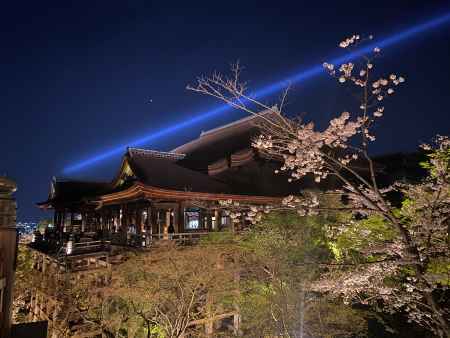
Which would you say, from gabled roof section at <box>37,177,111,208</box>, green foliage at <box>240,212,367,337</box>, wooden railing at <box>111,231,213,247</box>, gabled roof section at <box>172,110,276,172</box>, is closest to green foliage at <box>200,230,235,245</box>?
green foliage at <box>240,212,367,337</box>

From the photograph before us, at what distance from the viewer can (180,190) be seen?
17.2 meters

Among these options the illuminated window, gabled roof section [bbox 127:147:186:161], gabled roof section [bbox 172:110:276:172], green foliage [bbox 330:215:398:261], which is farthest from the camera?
gabled roof section [bbox 172:110:276:172]

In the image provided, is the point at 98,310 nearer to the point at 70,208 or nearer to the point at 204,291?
the point at 204,291

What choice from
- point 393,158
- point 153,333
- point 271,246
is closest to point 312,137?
point 271,246

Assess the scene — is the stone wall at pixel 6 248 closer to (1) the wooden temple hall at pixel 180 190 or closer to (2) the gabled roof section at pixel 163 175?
(1) the wooden temple hall at pixel 180 190

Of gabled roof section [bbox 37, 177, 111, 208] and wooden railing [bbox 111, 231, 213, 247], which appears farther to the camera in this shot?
gabled roof section [bbox 37, 177, 111, 208]

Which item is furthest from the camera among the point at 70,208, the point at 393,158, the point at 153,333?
the point at 393,158

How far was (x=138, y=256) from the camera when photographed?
12.7m

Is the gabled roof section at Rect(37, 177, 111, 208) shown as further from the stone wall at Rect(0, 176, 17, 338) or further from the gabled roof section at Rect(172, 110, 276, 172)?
the stone wall at Rect(0, 176, 17, 338)

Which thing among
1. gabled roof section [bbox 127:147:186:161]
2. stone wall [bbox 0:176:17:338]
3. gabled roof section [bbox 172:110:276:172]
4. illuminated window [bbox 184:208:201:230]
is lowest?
stone wall [bbox 0:176:17:338]

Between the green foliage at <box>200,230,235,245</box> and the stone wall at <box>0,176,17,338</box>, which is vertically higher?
the stone wall at <box>0,176,17,338</box>

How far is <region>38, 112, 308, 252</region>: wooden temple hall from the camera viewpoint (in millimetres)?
17531

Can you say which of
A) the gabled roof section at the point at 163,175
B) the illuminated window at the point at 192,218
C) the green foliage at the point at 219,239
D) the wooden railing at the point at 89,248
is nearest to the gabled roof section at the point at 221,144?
the gabled roof section at the point at 163,175

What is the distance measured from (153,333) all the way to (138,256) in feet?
11.1
